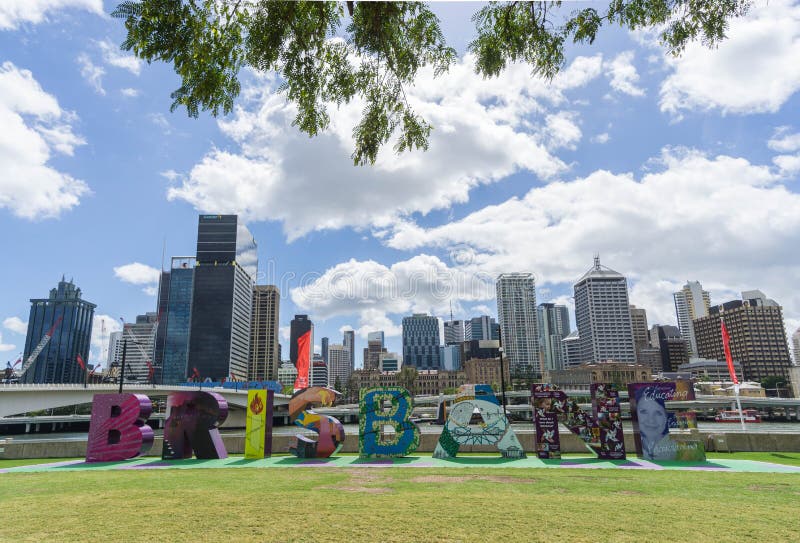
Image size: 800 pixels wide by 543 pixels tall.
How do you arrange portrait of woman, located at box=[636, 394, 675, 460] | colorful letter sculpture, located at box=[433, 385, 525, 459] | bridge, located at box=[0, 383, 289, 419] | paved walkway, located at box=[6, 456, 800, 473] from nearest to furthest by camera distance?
1. paved walkway, located at box=[6, 456, 800, 473]
2. portrait of woman, located at box=[636, 394, 675, 460]
3. colorful letter sculpture, located at box=[433, 385, 525, 459]
4. bridge, located at box=[0, 383, 289, 419]

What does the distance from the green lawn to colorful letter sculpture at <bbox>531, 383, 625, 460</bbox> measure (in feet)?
17.5

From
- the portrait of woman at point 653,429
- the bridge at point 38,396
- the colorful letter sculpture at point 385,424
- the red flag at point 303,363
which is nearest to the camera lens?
the portrait of woman at point 653,429

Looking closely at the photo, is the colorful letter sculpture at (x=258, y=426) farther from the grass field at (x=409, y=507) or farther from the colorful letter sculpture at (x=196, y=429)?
the grass field at (x=409, y=507)

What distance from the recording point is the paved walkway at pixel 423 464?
65.2ft

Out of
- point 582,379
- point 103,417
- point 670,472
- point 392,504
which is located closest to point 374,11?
point 392,504

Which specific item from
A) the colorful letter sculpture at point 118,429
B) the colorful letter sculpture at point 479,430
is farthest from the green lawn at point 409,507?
the colorful letter sculpture at point 118,429

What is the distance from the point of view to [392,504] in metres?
11.5

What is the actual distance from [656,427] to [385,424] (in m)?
12.9

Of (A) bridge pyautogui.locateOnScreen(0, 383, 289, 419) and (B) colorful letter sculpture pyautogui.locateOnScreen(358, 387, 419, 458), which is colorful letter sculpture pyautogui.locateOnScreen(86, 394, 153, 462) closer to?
(B) colorful letter sculpture pyautogui.locateOnScreen(358, 387, 419, 458)

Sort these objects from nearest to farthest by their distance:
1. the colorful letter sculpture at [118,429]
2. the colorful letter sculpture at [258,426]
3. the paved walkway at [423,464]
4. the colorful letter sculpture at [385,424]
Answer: the paved walkway at [423,464], the colorful letter sculpture at [385,424], the colorful letter sculpture at [118,429], the colorful letter sculpture at [258,426]

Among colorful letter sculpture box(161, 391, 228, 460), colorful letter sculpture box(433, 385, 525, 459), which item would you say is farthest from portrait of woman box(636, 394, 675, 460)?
colorful letter sculpture box(161, 391, 228, 460)

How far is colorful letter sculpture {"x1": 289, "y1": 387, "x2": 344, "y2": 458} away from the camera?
24.2 meters

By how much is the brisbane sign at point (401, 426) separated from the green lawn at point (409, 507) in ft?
18.4

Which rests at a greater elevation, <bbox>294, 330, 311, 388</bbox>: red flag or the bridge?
<bbox>294, 330, 311, 388</bbox>: red flag
